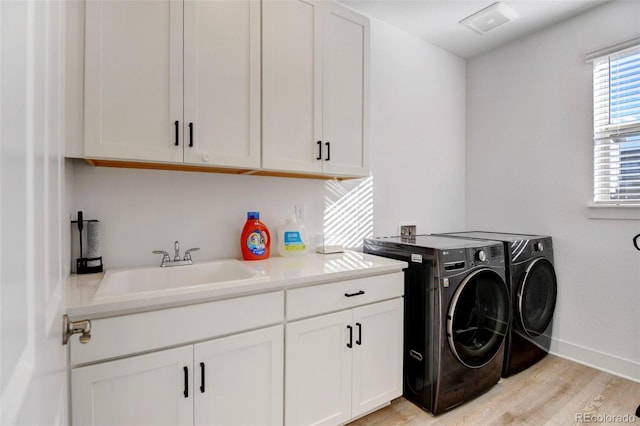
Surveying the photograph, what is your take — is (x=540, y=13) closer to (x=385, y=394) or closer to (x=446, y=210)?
(x=446, y=210)

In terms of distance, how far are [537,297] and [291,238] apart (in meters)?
1.90

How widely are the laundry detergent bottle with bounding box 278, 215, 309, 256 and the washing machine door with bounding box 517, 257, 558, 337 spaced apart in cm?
153

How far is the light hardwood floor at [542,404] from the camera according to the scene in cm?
176

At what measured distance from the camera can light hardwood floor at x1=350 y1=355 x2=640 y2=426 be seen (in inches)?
69.2

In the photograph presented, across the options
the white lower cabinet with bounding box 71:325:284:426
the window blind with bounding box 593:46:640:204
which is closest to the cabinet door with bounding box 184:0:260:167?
the white lower cabinet with bounding box 71:325:284:426

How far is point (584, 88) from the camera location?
235cm

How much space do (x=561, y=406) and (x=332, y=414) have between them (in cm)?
142

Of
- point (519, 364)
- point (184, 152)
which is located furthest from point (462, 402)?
point (184, 152)

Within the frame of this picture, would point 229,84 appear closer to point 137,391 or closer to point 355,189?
point 355,189

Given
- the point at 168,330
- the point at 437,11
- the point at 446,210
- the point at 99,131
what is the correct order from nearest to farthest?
1. the point at 168,330
2. the point at 99,131
3. the point at 437,11
4. the point at 446,210

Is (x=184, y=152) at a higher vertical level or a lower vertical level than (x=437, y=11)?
lower

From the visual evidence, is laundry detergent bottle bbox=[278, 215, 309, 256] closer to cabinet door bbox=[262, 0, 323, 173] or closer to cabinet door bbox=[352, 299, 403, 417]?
cabinet door bbox=[262, 0, 323, 173]

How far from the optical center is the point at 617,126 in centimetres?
220

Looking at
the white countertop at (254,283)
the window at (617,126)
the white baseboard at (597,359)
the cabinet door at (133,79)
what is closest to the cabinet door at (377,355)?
the white countertop at (254,283)
